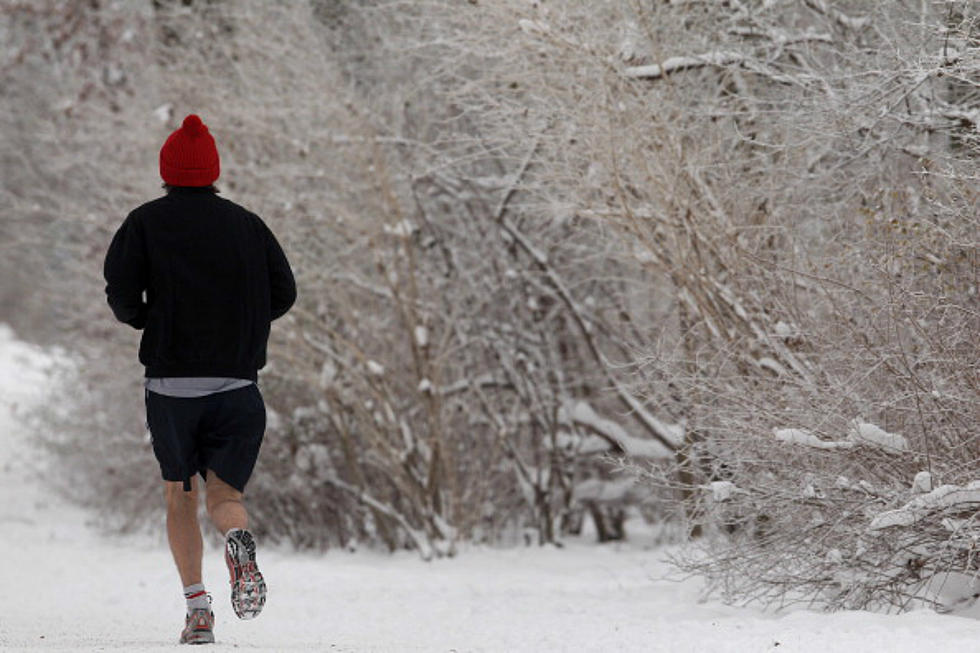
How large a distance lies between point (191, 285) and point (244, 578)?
3.57ft

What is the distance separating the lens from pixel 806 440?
19.8ft

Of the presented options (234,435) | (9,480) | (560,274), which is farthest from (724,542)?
(9,480)

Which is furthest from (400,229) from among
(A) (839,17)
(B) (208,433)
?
(B) (208,433)

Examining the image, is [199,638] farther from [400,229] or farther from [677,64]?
[400,229]

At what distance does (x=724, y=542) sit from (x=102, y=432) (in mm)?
8716

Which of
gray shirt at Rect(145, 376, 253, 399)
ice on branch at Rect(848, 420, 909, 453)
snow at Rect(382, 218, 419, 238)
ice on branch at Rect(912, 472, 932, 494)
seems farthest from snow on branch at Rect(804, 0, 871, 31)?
gray shirt at Rect(145, 376, 253, 399)

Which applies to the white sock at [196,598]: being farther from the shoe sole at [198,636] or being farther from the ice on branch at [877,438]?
the ice on branch at [877,438]

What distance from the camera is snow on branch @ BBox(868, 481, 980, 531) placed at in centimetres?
572

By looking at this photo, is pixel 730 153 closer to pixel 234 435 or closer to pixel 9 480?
pixel 234 435

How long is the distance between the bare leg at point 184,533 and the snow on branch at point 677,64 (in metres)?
3.70

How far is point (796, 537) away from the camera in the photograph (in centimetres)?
665

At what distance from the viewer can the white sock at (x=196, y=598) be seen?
5.48m

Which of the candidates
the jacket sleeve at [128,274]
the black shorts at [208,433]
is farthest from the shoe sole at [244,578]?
the jacket sleeve at [128,274]

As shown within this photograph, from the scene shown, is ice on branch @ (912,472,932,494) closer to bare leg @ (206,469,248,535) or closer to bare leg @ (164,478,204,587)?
bare leg @ (206,469,248,535)
